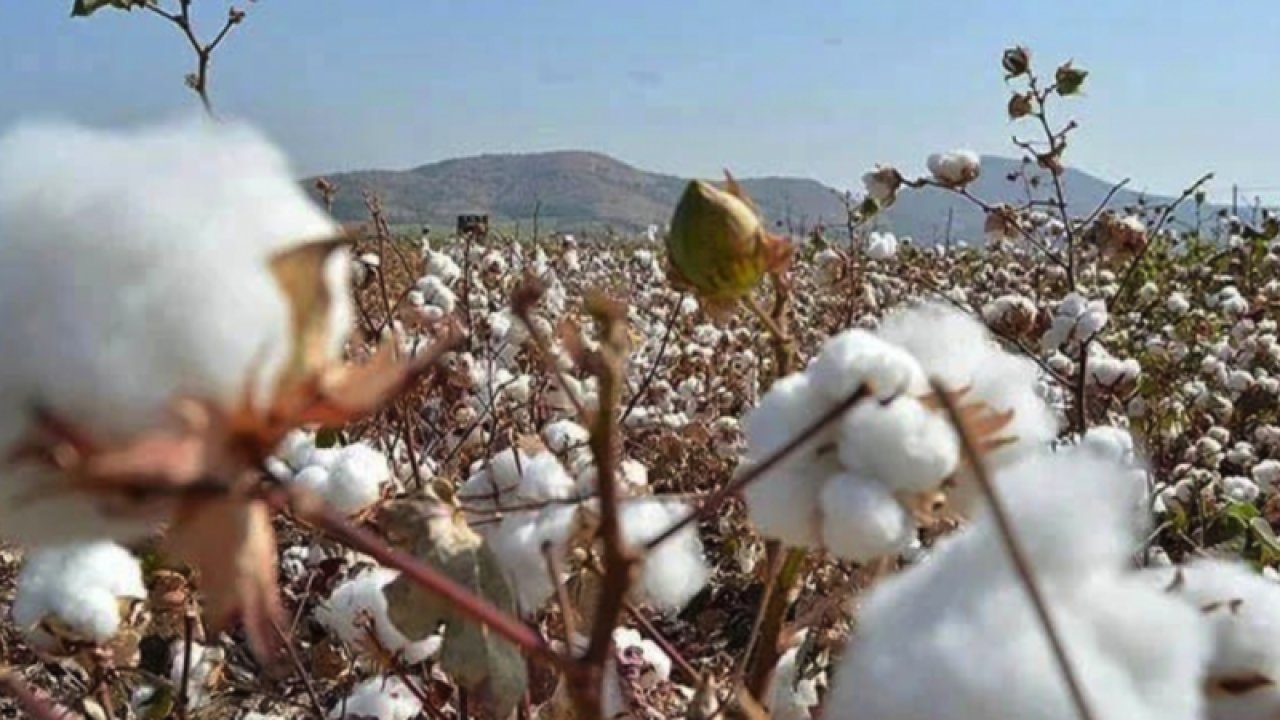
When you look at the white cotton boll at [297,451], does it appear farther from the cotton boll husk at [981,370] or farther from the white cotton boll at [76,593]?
the cotton boll husk at [981,370]

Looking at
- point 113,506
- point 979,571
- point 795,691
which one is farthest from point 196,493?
point 795,691

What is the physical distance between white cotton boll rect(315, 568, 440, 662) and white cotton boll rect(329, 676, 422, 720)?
0.23 ft

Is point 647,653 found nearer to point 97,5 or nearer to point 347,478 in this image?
point 347,478

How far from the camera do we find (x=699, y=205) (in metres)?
0.80

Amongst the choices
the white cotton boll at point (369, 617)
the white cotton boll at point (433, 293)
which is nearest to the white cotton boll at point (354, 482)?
the white cotton boll at point (369, 617)

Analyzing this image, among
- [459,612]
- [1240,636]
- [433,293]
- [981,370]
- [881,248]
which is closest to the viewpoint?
[1240,636]

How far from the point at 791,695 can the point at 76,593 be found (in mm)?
591

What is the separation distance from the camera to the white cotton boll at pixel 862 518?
2.10 feet

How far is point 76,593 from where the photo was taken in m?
1.27

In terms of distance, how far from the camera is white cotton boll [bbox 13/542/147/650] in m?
1.26

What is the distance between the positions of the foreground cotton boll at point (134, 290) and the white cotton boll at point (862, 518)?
0.74 ft

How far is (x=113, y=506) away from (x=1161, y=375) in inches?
166

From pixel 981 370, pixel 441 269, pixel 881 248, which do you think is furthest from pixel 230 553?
pixel 881 248

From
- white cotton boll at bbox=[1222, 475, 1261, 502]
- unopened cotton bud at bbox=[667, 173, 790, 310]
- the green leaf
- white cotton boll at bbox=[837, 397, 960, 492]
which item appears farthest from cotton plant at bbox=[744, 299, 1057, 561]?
white cotton boll at bbox=[1222, 475, 1261, 502]
